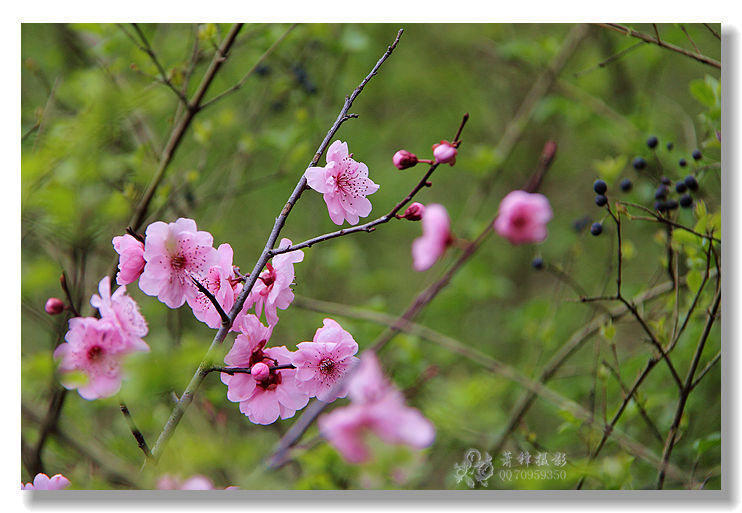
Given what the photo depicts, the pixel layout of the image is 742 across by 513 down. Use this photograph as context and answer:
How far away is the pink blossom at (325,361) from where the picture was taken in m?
0.94

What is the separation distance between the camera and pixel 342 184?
1024mm

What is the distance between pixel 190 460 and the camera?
0.85 meters

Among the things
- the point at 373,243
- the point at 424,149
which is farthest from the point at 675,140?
the point at 373,243

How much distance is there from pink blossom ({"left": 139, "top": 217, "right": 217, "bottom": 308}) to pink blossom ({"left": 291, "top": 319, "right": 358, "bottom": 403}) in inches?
7.4

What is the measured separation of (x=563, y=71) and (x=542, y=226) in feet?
5.18

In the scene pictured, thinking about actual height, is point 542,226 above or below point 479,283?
above

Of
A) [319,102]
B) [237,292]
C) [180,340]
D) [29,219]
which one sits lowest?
[180,340]

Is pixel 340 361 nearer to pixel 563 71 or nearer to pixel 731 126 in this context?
pixel 731 126

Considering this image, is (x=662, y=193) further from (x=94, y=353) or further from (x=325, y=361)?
(x=94, y=353)

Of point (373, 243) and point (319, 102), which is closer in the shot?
point (319, 102)

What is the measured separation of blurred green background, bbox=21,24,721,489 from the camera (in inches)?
49.0

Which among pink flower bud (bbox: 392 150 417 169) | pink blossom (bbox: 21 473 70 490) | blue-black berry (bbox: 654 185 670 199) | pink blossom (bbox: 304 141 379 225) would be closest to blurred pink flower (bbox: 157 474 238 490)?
pink blossom (bbox: 21 473 70 490)

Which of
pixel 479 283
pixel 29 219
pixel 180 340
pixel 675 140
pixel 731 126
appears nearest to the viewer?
pixel 29 219

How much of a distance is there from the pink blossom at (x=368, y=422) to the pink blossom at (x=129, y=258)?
45cm
